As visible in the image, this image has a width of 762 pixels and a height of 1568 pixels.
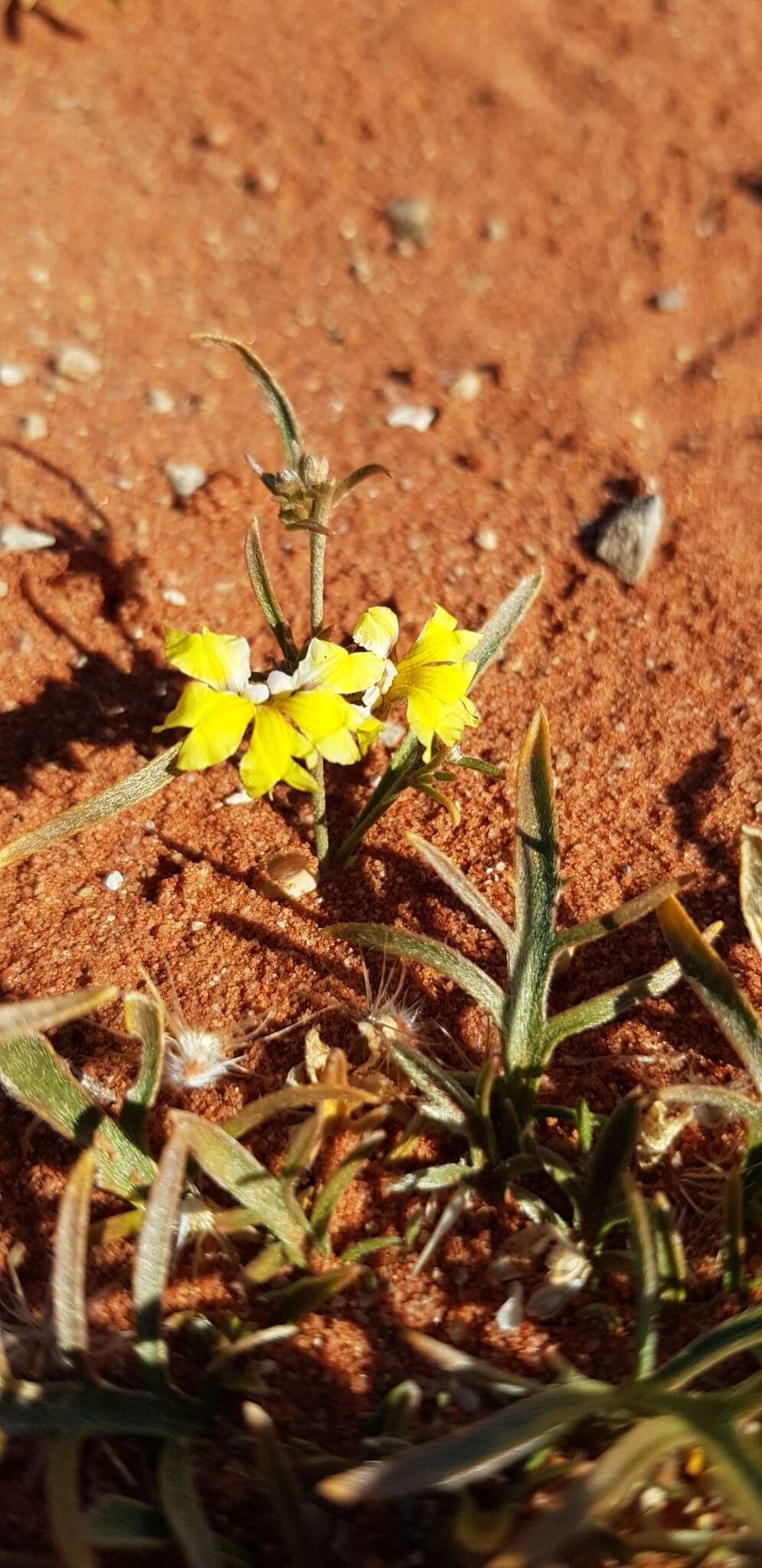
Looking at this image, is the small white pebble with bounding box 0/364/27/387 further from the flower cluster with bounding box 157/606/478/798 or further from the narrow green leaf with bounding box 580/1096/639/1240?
the narrow green leaf with bounding box 580/1096/639/1240

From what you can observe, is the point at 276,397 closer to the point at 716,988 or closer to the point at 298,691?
the point at 298,691

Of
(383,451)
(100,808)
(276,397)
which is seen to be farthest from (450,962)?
(383,451)

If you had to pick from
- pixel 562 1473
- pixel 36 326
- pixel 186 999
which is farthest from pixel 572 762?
pixel 36 326

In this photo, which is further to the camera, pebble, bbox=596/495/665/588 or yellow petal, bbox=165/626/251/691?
pebble, bbox=596/495/665/588

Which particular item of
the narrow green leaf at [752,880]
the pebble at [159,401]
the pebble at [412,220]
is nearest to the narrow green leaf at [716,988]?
the narrow green leaf at [752,880]

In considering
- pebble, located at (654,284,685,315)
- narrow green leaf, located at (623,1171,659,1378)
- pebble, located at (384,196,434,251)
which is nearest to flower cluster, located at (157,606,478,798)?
narrow green leaf, located at (623,1171,659,1378)

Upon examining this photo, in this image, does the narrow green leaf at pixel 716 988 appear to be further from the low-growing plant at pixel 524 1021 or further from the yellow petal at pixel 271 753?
the yellow petal at pixel 271 753

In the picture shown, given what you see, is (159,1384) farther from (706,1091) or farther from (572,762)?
(572,762)
